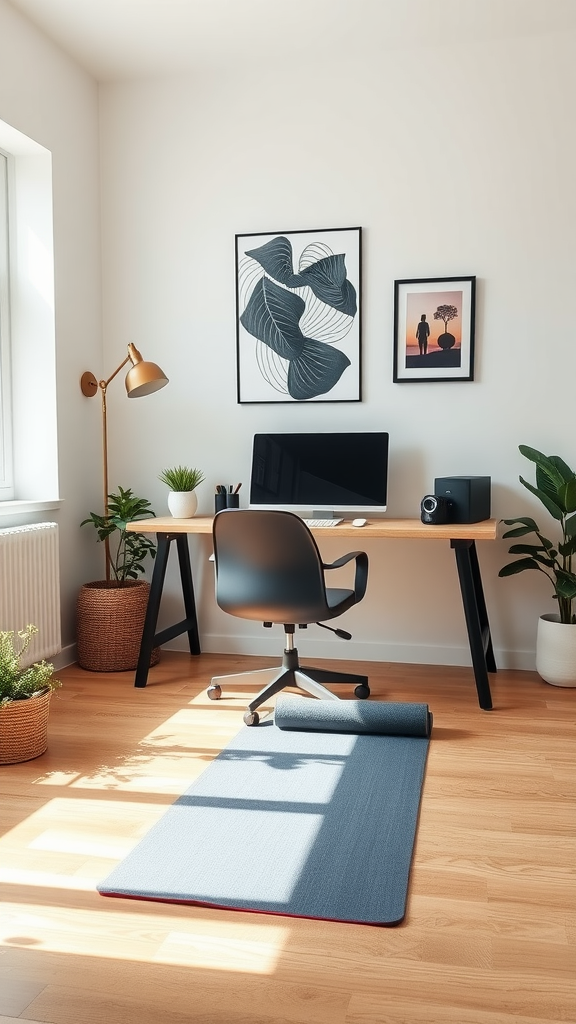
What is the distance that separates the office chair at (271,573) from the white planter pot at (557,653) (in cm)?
93

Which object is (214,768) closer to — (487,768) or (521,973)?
(487,768)

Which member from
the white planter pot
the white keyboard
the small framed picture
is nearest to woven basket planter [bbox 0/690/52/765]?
the white keyboard

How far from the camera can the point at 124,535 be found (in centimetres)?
411

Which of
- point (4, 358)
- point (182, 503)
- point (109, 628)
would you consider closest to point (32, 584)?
point (109, 628)

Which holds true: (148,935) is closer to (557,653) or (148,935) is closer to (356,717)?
(356,717)

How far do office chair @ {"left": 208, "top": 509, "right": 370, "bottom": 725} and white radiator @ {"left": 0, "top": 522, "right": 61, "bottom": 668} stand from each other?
896 mm

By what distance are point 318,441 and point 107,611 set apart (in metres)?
1.25

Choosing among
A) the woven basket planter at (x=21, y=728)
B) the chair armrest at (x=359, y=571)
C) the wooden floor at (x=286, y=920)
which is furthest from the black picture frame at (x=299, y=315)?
the woven basket planter at (x=21, y=728)

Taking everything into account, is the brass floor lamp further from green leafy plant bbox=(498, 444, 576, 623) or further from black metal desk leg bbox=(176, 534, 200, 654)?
green leafy plant bbox=(498, 444, 576, 623)

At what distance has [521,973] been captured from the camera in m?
1.65

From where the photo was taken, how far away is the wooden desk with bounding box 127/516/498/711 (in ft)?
10.9

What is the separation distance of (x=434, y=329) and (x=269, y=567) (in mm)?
1535

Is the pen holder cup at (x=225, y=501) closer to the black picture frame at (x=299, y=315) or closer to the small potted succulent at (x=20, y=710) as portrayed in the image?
the black picture frame at (x=299, y=315)

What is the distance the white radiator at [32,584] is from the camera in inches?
135
